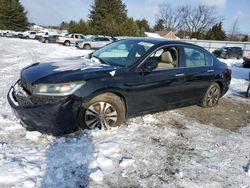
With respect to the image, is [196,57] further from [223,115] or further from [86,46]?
[86,46]

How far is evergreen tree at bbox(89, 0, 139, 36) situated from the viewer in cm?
4641

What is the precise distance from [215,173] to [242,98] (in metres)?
5.28

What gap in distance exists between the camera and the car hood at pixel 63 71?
170 inches

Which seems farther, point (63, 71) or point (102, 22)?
point (102, 22)

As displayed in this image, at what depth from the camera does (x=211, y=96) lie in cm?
675

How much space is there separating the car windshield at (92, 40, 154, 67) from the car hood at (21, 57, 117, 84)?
1.01 ft

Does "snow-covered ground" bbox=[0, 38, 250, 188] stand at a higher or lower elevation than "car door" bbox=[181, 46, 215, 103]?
lower

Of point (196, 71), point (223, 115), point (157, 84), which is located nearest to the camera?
point (157, 84)

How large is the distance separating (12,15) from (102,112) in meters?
58.5

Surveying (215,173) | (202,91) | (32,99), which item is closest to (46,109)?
(32,99)

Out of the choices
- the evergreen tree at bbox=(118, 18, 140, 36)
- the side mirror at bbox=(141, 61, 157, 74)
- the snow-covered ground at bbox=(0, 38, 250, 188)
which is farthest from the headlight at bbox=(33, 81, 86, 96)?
the evergreen tree at bbox=(118, 18, 140, 36)

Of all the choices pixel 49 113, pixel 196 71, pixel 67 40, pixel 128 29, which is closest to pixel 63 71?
pixel 49 113

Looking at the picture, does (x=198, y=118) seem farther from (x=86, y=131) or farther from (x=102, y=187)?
(x=102, y=187)

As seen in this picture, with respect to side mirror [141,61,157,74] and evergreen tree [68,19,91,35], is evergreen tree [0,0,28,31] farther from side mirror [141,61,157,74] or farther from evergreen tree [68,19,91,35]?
side mirror [141,61,157,74]
